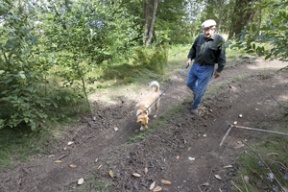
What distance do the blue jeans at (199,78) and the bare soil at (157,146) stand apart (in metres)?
0.64

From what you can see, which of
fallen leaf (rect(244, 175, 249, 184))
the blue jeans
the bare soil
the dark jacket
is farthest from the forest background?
fallen leaf (rect(244, 175, 249, 184))

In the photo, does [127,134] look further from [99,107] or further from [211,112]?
[211,112]

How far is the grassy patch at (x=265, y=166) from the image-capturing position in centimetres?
305

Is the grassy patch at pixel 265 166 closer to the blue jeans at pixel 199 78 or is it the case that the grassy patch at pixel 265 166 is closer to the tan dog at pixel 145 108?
the blue jeans at pixel 199 78

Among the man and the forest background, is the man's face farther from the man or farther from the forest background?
the forest background

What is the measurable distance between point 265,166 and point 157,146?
193 centimetres

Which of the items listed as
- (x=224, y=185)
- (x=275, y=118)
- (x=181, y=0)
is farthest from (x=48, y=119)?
(x=181, y=0)

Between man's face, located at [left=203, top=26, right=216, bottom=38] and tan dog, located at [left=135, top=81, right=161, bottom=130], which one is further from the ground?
man's face, located at [left=203, top=26, right=216, bottom=38]

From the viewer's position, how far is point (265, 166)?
3301mm

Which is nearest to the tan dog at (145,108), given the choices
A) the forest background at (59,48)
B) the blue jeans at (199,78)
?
the blue jeans at (199,78)

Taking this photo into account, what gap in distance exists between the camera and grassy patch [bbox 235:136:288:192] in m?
3.05

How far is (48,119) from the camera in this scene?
4672 mm

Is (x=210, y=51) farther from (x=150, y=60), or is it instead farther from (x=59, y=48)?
(x=150, y=60)

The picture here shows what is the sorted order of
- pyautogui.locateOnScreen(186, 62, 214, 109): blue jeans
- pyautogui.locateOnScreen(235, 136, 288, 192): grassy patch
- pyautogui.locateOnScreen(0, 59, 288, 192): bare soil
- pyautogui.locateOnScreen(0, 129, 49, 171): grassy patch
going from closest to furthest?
pyautogui.locateOnScreen(235, 136, 288, 192): grassy patch
pyautogui.locateOnScreen(0, 59, 288, 192): bare soil
pyautogui.locateOnScreen(0, 129, 49, 171): grassy patch
pyautogui.locateOnScreen(186, 62, 214, 109): blue jeans
